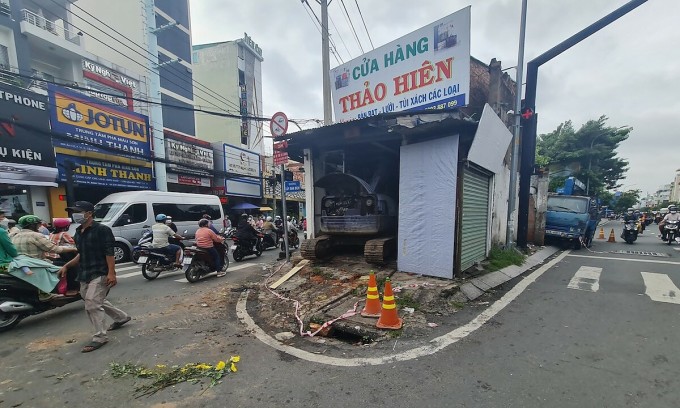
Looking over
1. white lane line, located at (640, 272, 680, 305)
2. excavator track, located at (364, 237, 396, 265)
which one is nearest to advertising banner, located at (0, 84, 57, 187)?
excavator track, located at (364, 237, 396, 265)

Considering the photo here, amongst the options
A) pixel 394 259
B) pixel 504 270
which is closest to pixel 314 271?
pixel 394 259

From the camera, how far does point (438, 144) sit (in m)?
5.88

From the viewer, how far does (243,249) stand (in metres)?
10.1

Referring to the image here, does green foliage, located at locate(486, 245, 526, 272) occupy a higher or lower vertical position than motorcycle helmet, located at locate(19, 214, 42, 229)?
lower

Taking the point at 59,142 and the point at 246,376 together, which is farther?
the point at 59,142

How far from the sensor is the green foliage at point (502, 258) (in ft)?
23.5

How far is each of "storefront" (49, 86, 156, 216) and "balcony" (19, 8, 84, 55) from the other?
3352 millimetres

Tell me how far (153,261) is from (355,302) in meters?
5.48

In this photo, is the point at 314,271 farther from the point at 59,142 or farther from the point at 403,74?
the point at 59,142

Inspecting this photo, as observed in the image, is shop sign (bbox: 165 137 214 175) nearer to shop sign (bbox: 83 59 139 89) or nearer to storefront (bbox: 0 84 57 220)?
shop sign (bbox: 83 59 139 89)

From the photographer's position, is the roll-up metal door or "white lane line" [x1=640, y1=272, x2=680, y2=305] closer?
"white lane line" [x1=640, y1=272, x2=680, y2=305]

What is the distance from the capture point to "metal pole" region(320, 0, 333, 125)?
32.4 ft

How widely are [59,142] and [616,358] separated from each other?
17.1 m

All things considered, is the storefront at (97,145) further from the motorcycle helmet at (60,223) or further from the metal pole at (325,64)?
the metal pole at (325,64)
